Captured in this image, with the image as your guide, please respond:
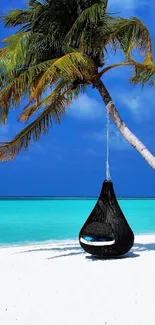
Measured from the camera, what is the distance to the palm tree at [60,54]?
8.32 metres

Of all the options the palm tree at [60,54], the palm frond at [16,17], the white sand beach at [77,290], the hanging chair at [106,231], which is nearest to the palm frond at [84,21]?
the palm tree at [60,54]

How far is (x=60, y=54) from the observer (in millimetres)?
9062

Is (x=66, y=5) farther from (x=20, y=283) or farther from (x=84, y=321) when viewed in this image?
(x=84, y=321)

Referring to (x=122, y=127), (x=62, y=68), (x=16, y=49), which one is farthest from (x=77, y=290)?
(x=16, y=49)

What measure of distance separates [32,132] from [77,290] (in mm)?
4018

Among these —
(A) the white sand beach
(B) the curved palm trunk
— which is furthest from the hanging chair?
(B) the curved palm trunk

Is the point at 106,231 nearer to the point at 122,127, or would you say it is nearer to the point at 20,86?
the point at 122,127

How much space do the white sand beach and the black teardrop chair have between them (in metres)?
0.20

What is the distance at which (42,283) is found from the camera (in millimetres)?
6621

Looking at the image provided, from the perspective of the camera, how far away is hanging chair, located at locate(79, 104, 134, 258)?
27.2 feet

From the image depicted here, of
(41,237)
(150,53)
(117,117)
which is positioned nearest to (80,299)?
(117,117)

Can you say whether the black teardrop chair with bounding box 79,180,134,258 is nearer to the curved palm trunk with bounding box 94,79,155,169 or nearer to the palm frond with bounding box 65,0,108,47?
the curved palm trunk with bounding box 94,79,155,169

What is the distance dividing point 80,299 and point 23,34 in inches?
208

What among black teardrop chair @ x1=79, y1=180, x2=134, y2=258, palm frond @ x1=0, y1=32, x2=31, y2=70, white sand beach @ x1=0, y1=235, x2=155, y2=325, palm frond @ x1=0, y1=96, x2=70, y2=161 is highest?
palm frond @ x1=0, y1=32, x2=31, y2=70
